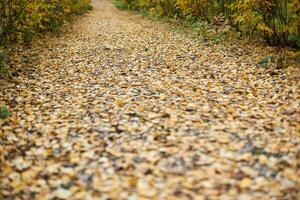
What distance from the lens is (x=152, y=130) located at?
5613 millimetres

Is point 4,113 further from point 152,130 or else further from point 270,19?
point 270,19

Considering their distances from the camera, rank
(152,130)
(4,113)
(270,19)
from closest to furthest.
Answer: (152,130) < (4,113) < (270,19)

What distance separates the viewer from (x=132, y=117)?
6.15 metres

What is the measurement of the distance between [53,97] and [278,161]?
4.43 metres

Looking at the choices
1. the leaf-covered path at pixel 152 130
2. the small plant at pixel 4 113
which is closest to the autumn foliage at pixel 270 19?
the leaf-covered path at pixel 152 130

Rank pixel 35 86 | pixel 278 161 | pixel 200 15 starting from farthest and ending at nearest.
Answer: pixel 200 15, pixel 35 86, pixel 278 161

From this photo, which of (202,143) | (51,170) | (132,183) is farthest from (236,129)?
(51,170)

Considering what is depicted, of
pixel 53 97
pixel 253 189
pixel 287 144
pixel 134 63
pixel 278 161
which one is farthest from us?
pixel 134 63

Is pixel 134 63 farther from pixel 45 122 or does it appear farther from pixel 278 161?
pixel 278 161

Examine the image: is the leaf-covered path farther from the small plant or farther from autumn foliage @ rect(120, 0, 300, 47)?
autumn foliage @ rect(120, 0, 300, 47)

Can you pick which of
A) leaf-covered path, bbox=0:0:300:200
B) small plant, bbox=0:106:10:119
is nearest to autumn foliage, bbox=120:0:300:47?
leaf-covered path, bbox=0:0:300:200

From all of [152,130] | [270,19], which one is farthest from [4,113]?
[270,19]

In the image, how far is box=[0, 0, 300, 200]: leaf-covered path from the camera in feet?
14.3

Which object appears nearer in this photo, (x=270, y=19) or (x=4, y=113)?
(x=4, y=113)
